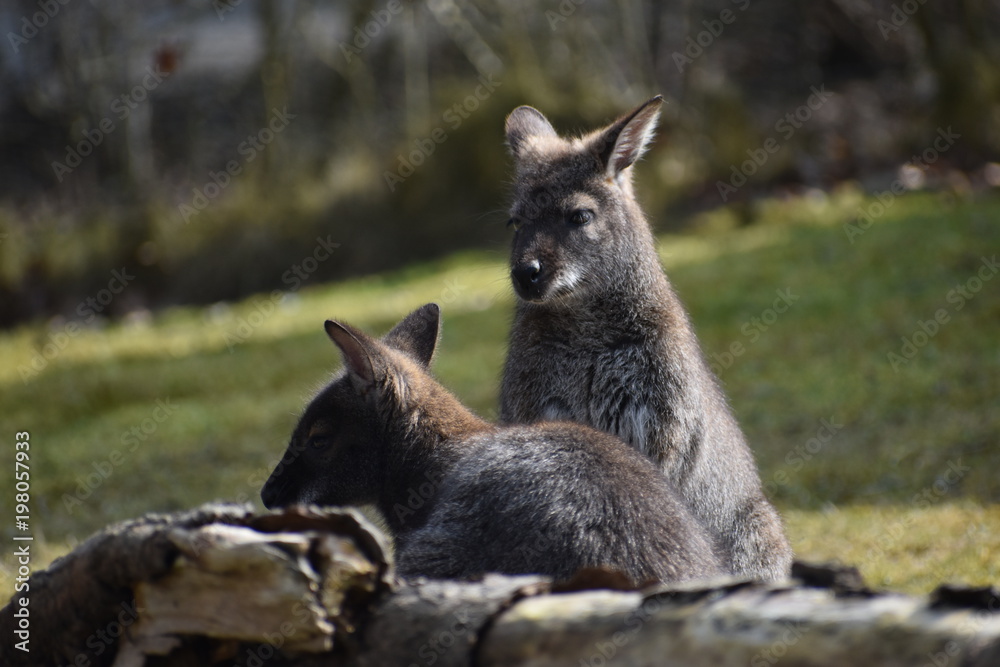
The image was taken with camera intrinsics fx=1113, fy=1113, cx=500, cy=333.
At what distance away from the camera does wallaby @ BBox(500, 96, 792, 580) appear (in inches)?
215

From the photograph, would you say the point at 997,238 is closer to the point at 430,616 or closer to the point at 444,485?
the point at 444,485

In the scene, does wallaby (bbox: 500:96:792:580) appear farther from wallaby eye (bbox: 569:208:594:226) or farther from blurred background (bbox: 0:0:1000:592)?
blurred background (bbox: 0:0:1000:592)

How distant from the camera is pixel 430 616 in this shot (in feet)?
11.1

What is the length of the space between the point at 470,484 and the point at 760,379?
6.44 meters

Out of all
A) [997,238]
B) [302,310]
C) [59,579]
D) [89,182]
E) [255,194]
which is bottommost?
[997,238]

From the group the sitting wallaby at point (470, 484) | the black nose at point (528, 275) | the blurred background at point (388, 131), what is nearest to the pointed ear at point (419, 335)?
the sitting wallaby at point (470, 484)

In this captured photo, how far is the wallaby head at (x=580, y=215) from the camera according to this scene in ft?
18.6

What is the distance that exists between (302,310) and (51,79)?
7.85 meters

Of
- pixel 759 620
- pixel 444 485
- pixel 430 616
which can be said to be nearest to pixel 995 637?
pixel 759 620

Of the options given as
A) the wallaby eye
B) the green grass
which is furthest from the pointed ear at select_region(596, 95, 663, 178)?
the green grass

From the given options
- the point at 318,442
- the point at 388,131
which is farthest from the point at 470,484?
the point at 388,131

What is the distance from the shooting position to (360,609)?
11.4 ft

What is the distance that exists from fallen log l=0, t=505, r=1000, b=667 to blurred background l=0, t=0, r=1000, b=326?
11.0 m

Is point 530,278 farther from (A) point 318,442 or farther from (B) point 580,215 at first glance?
(A) point 318,442
